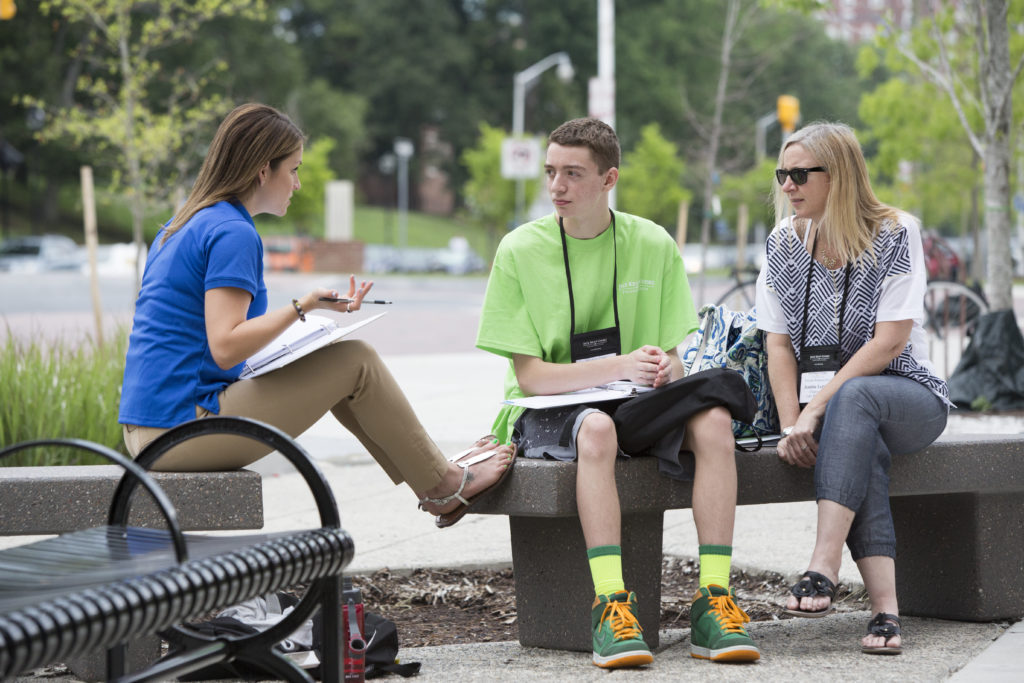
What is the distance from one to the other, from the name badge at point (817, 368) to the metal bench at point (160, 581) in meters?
1.73

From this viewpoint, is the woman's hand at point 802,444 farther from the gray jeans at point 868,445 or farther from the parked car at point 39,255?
the parked car at point 39,255

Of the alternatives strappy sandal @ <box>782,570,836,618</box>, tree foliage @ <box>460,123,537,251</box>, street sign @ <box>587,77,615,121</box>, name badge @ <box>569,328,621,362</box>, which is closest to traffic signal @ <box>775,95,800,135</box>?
street sign @ <box>587,77,615,121</box>

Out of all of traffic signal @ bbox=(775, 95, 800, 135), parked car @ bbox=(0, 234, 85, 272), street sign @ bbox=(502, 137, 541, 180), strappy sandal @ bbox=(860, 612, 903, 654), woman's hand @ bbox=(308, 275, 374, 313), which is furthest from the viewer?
parked car @ bbox=(0, 234, 85, 272)

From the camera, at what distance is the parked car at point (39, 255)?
41.1 meters

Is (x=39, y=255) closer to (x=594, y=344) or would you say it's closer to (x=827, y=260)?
(x=594, y=344)

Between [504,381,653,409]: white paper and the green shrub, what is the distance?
3.05 meters

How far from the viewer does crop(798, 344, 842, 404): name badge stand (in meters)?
3.88

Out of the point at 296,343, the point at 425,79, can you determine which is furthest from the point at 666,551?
the point at 425,79

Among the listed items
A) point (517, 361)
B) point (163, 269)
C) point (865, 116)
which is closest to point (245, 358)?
point (163, 269)

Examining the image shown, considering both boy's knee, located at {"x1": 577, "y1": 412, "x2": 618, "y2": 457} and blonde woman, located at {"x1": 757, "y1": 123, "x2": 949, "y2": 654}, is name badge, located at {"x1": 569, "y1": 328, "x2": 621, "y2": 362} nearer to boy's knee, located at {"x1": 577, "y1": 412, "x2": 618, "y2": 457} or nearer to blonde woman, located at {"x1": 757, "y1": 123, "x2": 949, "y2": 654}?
boy's knee, located at {"x1": 577, "y1": 412, "x2": 618, "y2": 457}

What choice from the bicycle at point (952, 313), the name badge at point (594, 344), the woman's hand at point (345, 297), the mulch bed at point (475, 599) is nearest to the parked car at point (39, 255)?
the bicycle at point (952, 313)

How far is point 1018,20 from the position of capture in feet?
33.8

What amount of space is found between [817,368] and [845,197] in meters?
0.53

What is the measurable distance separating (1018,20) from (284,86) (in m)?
54.9
